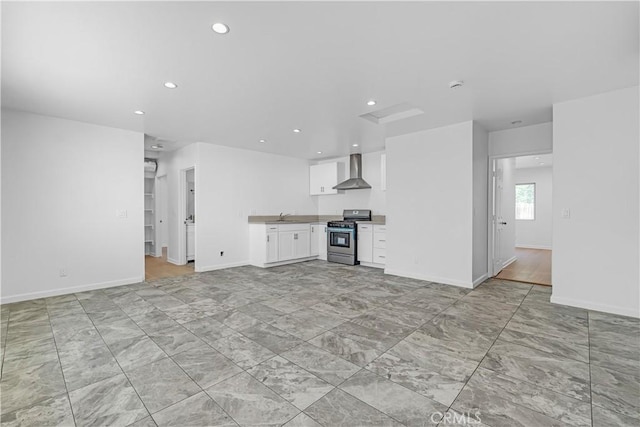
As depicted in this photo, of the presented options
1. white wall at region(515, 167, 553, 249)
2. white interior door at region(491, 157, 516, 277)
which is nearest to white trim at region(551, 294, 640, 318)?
white interior door at region(491, 157, 516, 277)

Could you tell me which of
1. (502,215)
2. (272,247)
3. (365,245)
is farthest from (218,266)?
(502,215)

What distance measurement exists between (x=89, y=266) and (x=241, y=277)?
2198 mm

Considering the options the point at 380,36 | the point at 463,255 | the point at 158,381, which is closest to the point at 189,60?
the point at 380,36

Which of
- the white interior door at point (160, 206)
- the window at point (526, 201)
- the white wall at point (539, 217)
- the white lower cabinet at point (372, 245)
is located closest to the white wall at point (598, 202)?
the white lower cabinet at point (372, 245)

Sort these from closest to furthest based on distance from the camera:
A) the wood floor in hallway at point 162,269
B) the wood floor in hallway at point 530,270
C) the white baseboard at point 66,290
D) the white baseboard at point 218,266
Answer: the white baseboard at point 66,290, the wood floor in hallway at point 530,270, the wood floor in hallway at point 162,269, the white baseboard at point 218,266

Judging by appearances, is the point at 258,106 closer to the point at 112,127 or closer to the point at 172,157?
the point at 112,127

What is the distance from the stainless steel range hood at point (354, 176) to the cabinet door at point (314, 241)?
3.41 feet

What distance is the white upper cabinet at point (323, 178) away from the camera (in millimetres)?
6789

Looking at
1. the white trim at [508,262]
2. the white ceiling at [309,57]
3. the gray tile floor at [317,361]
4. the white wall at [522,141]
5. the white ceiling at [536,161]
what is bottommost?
the gray tile floor at [317,361]

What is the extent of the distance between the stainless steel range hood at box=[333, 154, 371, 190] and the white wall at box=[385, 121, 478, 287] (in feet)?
4.38

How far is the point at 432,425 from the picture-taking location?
4.98ft

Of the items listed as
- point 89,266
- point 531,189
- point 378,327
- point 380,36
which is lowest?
point 378,327

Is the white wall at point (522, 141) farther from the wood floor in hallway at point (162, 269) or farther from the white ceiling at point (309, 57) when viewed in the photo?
the wood floor in hallway at point (162, 269)

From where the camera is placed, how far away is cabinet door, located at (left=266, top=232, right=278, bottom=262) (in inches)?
227
